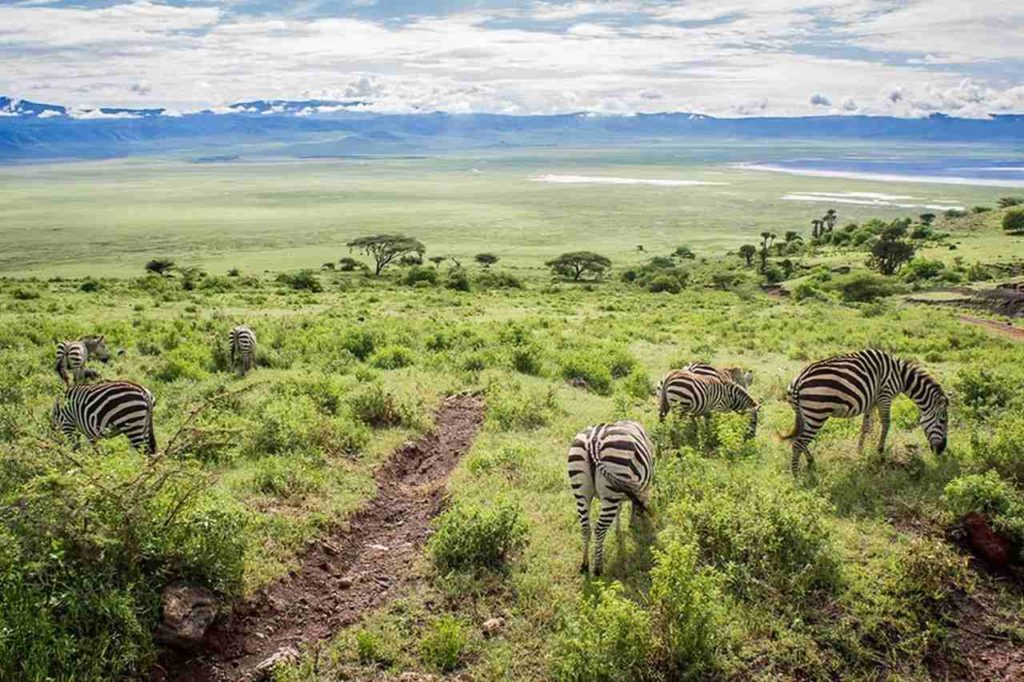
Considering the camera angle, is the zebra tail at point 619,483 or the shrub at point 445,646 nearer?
the shrub at point 445,646

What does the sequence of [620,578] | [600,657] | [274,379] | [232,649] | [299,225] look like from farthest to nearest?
1. [299,225]
2. [274,379]
3. [620,578]
4. [232,649]
5. [600,657]

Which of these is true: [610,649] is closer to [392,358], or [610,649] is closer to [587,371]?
[587,371]

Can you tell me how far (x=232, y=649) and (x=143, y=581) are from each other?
3.64ft

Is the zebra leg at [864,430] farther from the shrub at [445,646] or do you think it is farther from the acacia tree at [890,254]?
the acacia tree at [890,254]

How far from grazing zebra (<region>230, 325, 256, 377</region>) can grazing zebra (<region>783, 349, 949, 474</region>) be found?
12303 millimetres

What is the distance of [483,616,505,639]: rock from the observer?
8.08 meters

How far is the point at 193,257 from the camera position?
86188mm

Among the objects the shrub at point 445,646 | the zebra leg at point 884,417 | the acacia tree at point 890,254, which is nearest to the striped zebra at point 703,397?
the zebra leg at point 884,417

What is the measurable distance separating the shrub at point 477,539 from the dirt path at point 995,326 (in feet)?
73.6

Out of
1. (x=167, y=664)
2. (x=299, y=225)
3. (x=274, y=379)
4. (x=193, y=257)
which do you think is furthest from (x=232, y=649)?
(x=299, y=225)

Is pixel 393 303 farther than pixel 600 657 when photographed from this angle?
Yes

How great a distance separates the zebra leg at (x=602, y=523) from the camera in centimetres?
874

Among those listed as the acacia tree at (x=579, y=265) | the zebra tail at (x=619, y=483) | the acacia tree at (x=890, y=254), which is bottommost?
the acacia tree at (x=579, y=265)

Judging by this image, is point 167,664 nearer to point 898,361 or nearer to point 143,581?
point 143,581
